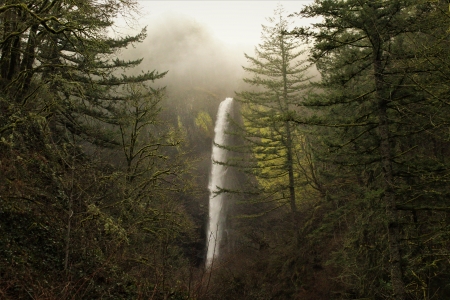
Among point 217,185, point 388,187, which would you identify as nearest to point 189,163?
point 388,187

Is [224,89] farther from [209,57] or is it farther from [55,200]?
[55,200]

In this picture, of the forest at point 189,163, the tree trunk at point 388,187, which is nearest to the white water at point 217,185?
the forest at point 189,163

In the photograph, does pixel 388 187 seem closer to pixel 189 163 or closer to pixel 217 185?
pixel 189 163

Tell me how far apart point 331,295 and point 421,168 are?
6.69 meters

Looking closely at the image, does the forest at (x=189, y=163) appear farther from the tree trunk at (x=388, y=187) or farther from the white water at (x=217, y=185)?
the white water at (x=217, y=185)

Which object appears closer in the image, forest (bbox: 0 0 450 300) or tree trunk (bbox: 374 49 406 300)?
forest (bbox: 0 0 450 300)

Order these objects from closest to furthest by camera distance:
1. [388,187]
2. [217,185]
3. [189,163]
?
[388,187]
[189,163]
[217,185]

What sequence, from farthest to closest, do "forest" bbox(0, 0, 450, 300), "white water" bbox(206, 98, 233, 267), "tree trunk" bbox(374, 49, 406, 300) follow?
"white water" bbox(206, 98, 233, 267), "tree trunk" bbox(374, 49, 406, 300), "forest" bbox(0, 0, 450, 300)

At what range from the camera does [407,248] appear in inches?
303

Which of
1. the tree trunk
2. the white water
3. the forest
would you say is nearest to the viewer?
the forest

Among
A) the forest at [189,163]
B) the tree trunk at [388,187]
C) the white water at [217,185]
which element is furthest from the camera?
the white water at [217,185]

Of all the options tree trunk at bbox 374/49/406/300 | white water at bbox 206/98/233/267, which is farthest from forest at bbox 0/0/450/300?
white water at bbox 206/98/233/267

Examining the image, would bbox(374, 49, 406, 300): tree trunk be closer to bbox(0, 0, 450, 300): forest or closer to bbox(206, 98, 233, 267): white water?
bbox(0, 0, 450, 300): forest

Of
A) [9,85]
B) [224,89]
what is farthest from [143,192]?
[224,89]
